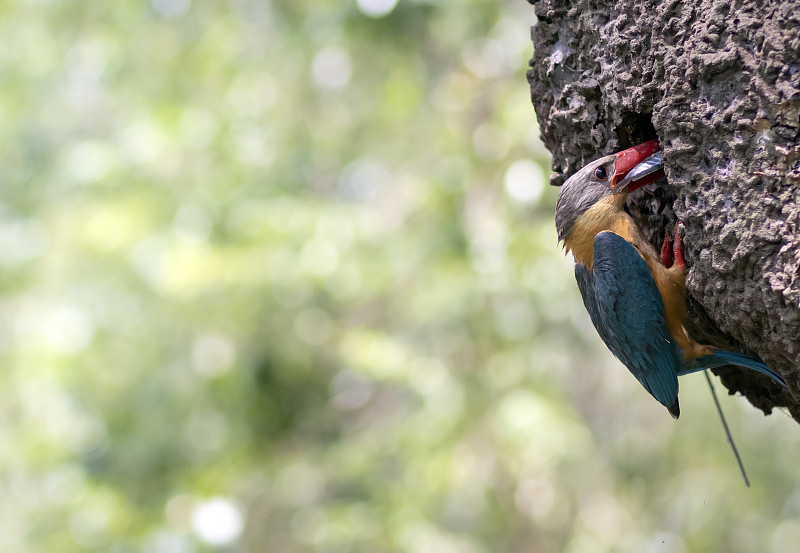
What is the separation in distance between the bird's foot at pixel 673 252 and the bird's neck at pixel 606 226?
0.05 m

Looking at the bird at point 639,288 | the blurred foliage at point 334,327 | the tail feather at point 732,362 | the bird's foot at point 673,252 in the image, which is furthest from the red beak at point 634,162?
the blurred foliage at point 334,327

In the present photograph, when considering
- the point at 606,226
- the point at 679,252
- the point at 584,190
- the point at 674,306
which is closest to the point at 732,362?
the point at 674,306

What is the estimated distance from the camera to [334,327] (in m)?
6.47

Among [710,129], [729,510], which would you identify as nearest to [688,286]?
[710,129]

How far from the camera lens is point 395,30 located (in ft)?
18.5

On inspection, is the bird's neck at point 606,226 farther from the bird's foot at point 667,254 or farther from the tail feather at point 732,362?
the tail feather at point 732,362

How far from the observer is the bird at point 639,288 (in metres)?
2.19

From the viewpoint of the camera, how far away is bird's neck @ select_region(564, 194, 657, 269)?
2326mm

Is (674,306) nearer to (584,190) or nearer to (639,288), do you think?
(639,288)

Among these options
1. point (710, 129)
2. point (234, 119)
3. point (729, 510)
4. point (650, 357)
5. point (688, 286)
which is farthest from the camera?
point (234, 119)

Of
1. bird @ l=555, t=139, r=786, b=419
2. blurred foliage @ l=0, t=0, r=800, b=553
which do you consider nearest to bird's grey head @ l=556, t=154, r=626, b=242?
bird @ l=555, t=139, r=786, b=419

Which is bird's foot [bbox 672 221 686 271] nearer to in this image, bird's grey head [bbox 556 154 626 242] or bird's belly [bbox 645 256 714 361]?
bird's belly [bbox 645 256 714 361]

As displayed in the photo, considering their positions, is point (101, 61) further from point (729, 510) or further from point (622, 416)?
point (729, 510)

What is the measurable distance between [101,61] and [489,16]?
12.3 ft
